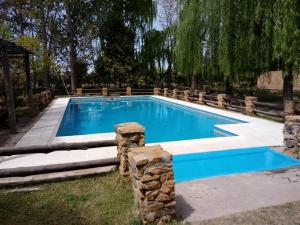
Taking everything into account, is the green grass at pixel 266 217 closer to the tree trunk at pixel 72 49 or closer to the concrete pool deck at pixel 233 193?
the concrete pool deck at pixel 233 193

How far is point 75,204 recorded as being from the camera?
412 cm

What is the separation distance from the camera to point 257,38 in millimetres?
10922

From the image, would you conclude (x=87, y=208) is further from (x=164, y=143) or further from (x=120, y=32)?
(x=120, y=32)

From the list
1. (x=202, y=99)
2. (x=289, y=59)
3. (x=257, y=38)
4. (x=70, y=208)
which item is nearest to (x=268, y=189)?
(x=70, y=208)

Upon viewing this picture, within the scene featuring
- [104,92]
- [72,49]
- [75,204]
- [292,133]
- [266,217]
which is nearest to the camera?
[266,217]

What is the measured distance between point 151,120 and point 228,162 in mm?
7398

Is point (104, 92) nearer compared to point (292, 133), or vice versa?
point (292, 133)

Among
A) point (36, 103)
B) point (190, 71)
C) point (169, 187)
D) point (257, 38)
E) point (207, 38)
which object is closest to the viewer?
point (169, 187)

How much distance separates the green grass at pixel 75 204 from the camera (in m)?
3.70

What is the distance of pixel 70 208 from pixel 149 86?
72.8 feet

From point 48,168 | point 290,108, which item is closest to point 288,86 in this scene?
point 290,108

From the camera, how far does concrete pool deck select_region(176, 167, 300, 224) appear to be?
379 cm

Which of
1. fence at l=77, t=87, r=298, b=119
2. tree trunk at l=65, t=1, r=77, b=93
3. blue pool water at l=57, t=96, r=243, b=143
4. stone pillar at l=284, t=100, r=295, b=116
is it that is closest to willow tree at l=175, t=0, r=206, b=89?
fence at l=77, t=87, r=298, b=119

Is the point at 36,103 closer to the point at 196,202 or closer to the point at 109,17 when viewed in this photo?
the point at 196,202
